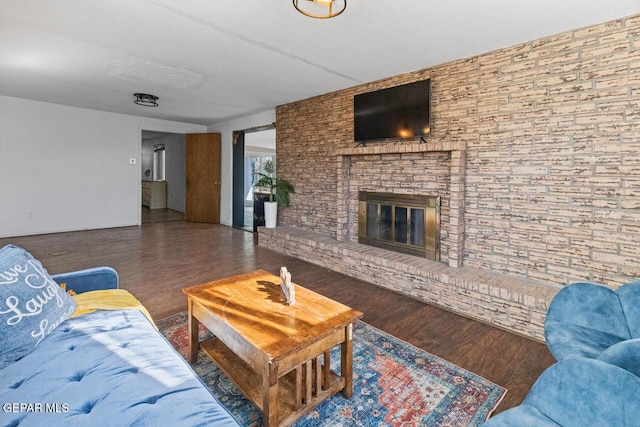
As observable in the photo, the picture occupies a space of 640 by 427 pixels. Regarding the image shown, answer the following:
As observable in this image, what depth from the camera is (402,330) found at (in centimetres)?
262

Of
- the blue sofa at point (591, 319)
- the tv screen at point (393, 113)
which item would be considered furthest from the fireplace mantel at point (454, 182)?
the blue sofa at point (591, 319)

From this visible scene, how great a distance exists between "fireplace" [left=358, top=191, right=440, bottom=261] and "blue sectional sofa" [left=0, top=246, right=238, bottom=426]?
2.87 metres

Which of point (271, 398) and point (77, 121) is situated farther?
point (77, 121)

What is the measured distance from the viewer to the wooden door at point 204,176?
7.80 m

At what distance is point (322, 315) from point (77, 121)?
23.0 ft

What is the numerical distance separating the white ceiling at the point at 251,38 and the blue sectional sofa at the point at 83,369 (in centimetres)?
210

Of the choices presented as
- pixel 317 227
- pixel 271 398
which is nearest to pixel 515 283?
pixel 271 398

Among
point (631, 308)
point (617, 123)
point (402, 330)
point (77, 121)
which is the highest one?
point (77, 121)

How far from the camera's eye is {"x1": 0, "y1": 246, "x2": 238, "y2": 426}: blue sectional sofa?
104 centimetres

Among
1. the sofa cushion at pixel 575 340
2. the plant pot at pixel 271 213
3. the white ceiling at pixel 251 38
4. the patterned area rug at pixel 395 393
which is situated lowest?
the patterned area rug at pixel 395 393

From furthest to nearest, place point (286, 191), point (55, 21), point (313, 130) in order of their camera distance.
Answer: point (286, 191)
point (313, 130)
point (55, 21)

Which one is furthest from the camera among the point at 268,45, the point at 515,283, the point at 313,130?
the point at 313,130

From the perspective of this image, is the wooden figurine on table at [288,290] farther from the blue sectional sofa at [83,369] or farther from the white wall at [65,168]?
the white wall at [65,168]

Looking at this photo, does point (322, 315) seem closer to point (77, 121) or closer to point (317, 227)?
point (317, 227)
